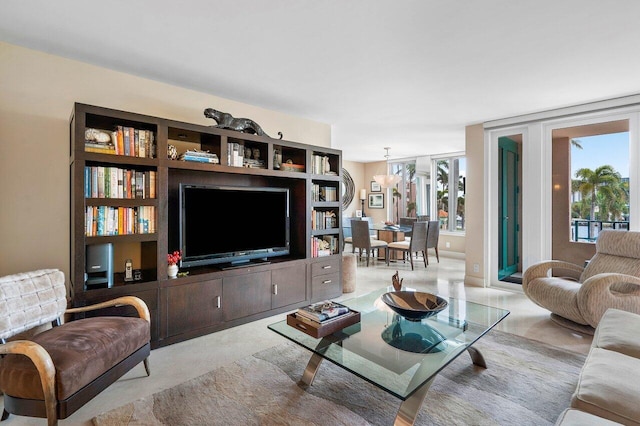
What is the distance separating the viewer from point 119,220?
251cm

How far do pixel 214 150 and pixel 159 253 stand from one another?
115 centimetres

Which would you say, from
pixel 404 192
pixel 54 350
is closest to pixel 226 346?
pixel 54 350

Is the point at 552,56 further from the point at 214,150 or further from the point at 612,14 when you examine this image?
the point at 214,150

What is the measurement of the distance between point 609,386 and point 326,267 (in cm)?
281

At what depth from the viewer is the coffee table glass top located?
1570 mm

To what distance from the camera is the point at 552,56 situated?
2.55m

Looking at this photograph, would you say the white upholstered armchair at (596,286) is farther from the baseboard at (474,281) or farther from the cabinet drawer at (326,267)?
the cabinet drawer at (326,267)

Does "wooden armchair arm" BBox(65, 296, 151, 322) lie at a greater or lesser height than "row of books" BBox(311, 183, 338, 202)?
lesser

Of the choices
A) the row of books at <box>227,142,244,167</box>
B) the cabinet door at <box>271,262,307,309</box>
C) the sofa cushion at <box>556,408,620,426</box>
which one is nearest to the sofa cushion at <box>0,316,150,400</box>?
the cabinet door at <box>271,262,307,309</box>

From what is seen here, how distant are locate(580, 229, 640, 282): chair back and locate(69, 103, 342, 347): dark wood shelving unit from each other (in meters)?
2.73

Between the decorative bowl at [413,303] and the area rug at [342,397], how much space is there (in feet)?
1.51

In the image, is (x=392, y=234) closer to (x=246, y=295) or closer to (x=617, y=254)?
(x=617, y=254)

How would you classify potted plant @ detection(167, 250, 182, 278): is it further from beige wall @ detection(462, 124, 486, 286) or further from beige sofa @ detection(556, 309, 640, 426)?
beige wall @ detection(462, 124, 486, 286)

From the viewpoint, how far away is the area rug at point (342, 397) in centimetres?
171
